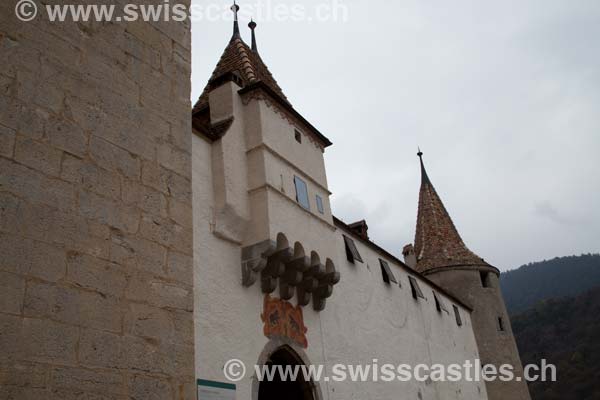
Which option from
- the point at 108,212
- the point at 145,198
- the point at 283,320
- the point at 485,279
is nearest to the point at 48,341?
the point at 108,212

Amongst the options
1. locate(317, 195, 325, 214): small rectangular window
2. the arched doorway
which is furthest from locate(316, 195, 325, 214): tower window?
the arched doorway

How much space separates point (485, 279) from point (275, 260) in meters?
12.8

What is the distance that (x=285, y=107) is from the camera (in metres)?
9.56

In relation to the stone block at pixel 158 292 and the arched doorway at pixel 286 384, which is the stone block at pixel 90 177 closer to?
the stone block at pixel 158 292

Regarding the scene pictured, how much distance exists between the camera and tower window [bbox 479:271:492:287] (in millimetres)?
19047

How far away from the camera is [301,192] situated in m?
9.21

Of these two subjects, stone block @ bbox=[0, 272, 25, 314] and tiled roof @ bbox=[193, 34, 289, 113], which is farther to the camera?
tiled roof @ bbox=[193, 34, 289, 113]

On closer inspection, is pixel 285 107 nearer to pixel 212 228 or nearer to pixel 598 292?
pixel 212 228

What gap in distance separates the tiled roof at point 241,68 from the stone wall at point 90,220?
5.80 meters

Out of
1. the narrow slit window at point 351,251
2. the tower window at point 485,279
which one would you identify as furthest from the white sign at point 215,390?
the tower window at point 485,279

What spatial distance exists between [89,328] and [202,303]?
4268 mm

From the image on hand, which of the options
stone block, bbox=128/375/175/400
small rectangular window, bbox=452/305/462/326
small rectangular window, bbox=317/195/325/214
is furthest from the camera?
small rectangular window, bbox=452/305/462/326

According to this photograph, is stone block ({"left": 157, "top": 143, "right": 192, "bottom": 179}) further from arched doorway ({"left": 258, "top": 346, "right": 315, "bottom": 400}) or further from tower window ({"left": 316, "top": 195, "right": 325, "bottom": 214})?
tower window ({"left": 316, "top": 195, "right": 325, "bottom": 214})

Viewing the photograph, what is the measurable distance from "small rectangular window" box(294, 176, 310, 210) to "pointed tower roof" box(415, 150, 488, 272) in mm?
10900
